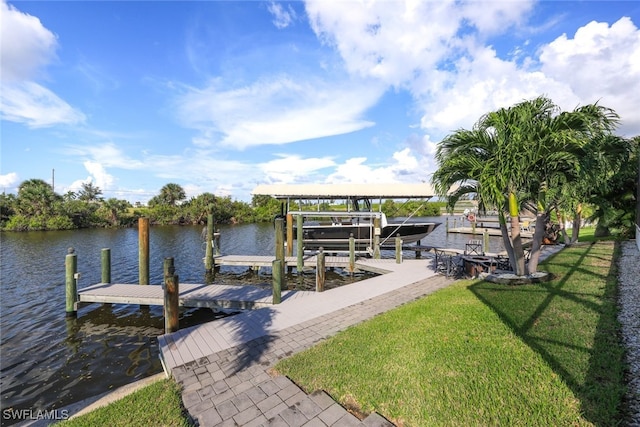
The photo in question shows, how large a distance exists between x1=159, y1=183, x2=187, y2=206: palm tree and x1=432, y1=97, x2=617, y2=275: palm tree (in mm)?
56098

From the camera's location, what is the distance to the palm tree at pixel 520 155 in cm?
766

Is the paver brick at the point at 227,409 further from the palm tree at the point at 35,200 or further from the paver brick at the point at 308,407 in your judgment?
the palm tree at the point at 35,200

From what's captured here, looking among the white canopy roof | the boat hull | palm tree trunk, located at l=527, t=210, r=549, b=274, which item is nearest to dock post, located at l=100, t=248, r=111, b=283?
the white canopy roof

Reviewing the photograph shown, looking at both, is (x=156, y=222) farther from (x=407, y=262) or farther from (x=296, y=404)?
(x=296, y=404)

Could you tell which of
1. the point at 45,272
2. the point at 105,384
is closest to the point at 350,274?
the point at 105,384

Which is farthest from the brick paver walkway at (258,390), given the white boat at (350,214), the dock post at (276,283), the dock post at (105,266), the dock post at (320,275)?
the white boat at (350,214)

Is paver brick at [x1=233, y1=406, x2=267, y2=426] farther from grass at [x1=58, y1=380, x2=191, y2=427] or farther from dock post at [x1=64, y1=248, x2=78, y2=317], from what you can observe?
dock post at [x1=64, y1=248, x2=78, y2=317]

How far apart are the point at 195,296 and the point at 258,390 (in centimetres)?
547

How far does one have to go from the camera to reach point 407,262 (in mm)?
13344

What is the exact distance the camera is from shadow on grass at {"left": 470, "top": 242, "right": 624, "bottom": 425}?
3.29 meters

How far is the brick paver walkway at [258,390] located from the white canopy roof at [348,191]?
10.3m

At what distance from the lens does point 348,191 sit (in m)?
16.1

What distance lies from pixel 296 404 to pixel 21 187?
56546 mm

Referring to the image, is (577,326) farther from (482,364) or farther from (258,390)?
(258,390)
